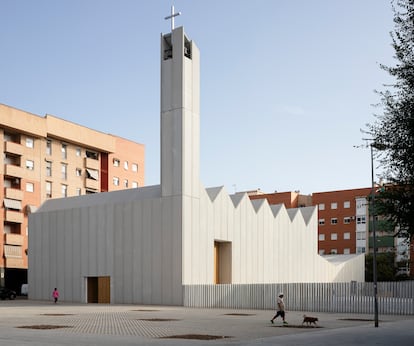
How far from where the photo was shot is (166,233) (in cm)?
4509

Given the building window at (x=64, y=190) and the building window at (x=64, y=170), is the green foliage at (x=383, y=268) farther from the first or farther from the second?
the building window at (x=64, y=170)

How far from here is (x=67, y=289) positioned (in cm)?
5056

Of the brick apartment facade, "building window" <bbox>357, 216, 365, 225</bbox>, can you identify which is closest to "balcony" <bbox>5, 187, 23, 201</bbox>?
the brick apartment facade

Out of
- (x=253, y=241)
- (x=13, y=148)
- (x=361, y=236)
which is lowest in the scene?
(x=361, y=236)

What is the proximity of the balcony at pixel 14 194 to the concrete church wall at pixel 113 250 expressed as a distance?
18.6m

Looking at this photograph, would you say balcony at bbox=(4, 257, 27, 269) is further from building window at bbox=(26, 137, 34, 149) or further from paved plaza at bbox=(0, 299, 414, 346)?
paved plaza at bbox=(0, 299, 414, 346)

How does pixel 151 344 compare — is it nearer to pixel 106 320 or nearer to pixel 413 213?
pixel 413 213

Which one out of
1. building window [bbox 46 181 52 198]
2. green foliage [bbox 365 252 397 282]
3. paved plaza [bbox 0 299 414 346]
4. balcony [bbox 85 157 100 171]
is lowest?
green foliage [bbox 365 252 397 282]

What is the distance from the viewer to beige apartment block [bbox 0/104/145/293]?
7138 cm

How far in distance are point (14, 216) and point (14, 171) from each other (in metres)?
5.03

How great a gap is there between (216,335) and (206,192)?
27.0 m

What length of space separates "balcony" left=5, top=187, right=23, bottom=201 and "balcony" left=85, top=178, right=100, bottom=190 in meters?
12.6

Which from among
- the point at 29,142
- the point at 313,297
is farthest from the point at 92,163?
the point at 313,297

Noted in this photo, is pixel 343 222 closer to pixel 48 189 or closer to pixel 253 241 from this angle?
pixel 48 189
